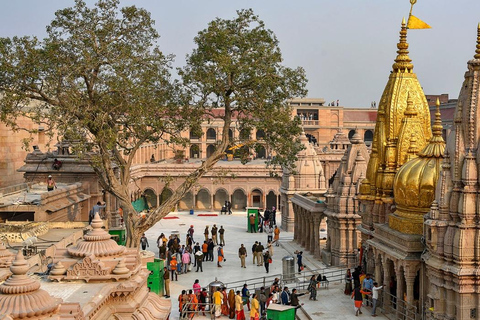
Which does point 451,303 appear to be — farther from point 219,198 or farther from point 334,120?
point 334,120

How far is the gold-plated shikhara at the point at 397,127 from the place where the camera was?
81.4 feet

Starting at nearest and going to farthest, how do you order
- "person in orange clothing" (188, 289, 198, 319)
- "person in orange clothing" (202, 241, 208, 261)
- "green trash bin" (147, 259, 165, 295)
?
1. "person in orange clothing" (188, 289, 198, 319)
2. "green trash bin" (147, 259, 165, 295)
3. "person in orange clothing" (202, 241, 208, 261)

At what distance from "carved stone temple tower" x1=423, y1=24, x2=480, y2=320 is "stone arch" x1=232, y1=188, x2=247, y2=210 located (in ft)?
129

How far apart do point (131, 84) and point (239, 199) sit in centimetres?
3410

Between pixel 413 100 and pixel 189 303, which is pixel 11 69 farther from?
pixel 413 100

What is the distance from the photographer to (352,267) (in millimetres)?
29875

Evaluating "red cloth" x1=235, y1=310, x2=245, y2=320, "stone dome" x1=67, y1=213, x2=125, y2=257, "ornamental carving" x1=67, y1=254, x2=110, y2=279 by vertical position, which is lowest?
"red cloth" x1=235, y1=310, x2=245, y2=320

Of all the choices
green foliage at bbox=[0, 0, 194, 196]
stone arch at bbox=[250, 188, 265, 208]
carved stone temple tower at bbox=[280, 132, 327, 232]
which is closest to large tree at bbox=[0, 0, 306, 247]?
green foliage at bbox=[0, 0, 194, 196]

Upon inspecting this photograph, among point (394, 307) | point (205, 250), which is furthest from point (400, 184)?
point (205, 250)

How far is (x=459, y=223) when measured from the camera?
18.3m

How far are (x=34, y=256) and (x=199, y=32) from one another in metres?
11.8

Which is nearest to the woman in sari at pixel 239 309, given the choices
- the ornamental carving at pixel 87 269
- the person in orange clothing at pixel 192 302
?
the person in orange clothing at pixel 192 302

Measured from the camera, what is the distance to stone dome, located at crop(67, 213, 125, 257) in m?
14.3

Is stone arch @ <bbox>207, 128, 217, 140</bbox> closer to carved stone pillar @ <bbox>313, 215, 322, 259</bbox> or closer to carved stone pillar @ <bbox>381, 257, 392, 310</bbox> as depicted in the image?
carved stone pillar @ <bbox>313, 215, 322, 259</bbox>
